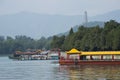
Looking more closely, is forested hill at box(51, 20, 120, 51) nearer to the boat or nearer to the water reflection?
the boat

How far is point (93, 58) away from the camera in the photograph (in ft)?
420

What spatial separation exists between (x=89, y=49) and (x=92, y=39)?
131 inches

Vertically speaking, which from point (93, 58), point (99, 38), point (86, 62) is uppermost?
point (99, 38)

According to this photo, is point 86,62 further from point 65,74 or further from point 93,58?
point 65,74

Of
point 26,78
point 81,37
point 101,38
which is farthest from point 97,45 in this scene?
point 26,78

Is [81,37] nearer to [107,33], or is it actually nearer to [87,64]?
[107,33]

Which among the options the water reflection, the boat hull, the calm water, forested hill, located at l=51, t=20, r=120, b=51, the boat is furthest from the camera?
forested hill, located at l=51, t=20, r=120, b=51

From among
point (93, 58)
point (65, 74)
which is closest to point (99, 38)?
point (93, 58)

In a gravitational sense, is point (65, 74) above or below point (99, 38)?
below

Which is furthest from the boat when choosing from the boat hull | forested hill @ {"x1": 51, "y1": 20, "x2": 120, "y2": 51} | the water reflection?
the water reflection

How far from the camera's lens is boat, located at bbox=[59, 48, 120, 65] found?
392ft

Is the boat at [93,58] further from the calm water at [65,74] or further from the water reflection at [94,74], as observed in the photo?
the water reflection at [94,74]

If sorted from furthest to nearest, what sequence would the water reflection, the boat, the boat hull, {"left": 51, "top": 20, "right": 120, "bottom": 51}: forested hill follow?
{"left": 51, "top": 20, "right": 120, "bottom": 51}: forested hill < the boat < the boat hull < the water reflection

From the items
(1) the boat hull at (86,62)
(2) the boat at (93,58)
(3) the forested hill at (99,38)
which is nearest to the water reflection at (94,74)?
(1) the boat hull at (86,62)
